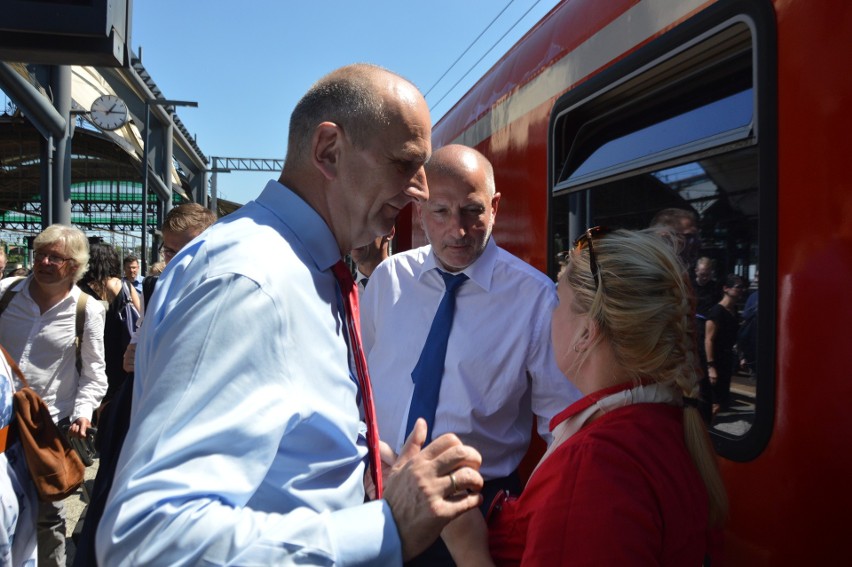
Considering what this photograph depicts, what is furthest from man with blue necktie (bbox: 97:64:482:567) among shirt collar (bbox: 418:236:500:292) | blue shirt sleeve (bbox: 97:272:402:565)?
shirt collar (bbox: 418:236:500:292)

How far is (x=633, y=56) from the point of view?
2.04m

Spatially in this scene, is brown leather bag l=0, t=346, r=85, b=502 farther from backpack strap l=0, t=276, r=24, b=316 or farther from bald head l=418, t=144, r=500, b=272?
bald head l=418, t=144, r=500, b=272

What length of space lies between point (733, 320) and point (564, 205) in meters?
1.02

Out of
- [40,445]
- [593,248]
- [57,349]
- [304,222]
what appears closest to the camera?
[304,222]

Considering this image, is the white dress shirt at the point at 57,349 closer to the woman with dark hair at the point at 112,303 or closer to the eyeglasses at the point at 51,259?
the eyeglasses at the point at 51,259

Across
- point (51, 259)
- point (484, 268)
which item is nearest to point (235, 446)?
point (484, 268)

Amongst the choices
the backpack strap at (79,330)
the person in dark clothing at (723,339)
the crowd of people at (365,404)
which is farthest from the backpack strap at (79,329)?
the person in dark clothing at (723,339)

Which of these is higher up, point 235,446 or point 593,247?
point 593,247

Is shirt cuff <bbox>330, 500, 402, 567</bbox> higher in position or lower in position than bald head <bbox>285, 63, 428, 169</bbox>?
lower

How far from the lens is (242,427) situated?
2.94ft

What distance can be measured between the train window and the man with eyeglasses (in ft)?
9.62

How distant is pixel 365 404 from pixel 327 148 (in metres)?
0.52

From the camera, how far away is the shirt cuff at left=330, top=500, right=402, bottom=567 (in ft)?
3.12

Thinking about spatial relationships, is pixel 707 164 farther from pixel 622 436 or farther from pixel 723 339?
pixel 622 436
